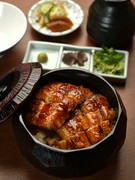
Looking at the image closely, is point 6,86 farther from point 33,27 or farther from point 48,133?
point 33,27

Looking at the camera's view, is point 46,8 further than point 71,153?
Yes

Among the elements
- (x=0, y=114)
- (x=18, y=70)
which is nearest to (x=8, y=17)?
(x=18, y=70)

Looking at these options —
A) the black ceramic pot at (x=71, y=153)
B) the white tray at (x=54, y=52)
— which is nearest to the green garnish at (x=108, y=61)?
the white tray at (x=54, y=52)

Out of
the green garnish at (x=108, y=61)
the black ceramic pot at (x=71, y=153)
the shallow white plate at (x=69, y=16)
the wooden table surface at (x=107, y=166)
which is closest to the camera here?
the black ceramic pot at (x=71, y=153)

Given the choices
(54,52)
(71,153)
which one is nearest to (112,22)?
(54,52)

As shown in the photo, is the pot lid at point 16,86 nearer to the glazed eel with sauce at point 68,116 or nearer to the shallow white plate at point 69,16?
the glazed eel with sauce at point 68,116

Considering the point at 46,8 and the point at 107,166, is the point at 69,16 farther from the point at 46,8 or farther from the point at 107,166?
the point at 107,166
